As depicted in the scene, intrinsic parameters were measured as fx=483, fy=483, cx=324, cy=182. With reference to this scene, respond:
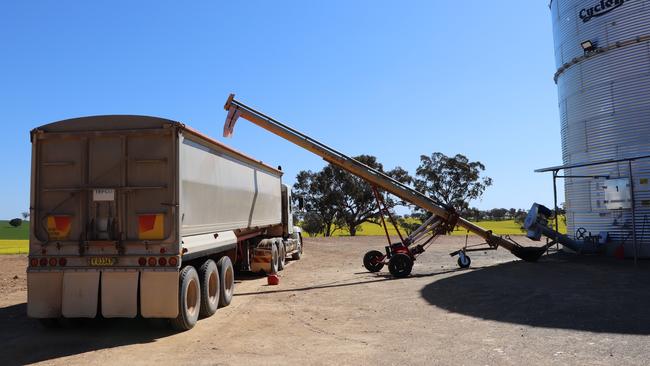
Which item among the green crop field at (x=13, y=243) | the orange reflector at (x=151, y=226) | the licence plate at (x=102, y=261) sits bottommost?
the green crop field at (x=13, y=243)

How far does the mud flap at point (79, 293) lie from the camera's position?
26.7 feet

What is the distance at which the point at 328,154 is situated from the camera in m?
16.5

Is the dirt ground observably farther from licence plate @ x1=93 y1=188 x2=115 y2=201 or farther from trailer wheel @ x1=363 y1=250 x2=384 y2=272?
trailer wheel @ x1=363 y1=250 x2=384 y2=272

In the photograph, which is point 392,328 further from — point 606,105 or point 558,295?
point 606,105

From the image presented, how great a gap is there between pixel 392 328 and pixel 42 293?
20.0 ft

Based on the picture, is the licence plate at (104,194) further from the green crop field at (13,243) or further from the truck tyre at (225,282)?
the green crop field at (13,243)

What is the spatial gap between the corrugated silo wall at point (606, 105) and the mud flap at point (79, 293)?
57.2ft

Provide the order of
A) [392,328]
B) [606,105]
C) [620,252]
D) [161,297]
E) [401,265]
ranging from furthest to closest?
[606,105] → [620,252] → [401,265] → [392,328] → [161,297]

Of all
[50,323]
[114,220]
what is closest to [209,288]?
[114,220]

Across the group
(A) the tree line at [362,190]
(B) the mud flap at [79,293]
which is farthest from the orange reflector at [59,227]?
(A) the tree line at [362,190]

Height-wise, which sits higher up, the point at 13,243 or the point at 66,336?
the point at 13,243

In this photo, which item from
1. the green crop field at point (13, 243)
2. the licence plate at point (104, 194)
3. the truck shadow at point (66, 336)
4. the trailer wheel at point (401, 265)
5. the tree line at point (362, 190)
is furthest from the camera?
the tree line at point (362, 190)

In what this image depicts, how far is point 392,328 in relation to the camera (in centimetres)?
862

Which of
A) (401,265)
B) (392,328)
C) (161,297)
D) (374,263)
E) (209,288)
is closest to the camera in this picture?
(161,297)
